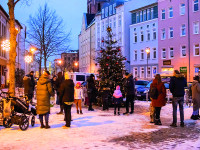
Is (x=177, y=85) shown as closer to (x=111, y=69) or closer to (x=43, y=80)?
(x=43, y=80)

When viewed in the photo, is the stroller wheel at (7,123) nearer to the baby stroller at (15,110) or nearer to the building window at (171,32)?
the baby stroller at (15,110)

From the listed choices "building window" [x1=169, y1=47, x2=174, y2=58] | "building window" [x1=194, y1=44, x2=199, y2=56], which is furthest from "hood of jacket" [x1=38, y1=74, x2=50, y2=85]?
"building window" [x1=169, y1=47, x2=174, y2=58]

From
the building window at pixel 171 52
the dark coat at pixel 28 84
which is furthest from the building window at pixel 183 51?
the dark coat at pixel 28 84

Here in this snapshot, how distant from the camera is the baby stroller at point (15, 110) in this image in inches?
433

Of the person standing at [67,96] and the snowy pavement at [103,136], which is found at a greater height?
the person standing at [67,96]

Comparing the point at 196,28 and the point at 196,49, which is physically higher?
the point at 196,28

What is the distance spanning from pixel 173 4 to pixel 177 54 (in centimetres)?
758

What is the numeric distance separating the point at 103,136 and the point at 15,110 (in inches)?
125

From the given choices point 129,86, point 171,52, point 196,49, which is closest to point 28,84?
point 129,86

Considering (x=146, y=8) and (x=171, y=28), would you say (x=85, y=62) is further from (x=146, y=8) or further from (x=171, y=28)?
(x=171, y=28)

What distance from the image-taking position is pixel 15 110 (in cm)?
1136

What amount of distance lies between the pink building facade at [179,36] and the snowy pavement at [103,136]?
33.8 m

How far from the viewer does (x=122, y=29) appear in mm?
66625

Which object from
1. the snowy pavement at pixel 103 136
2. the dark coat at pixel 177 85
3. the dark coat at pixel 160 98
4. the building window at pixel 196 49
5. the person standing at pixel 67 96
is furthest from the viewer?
the building window at pixel 196 49
